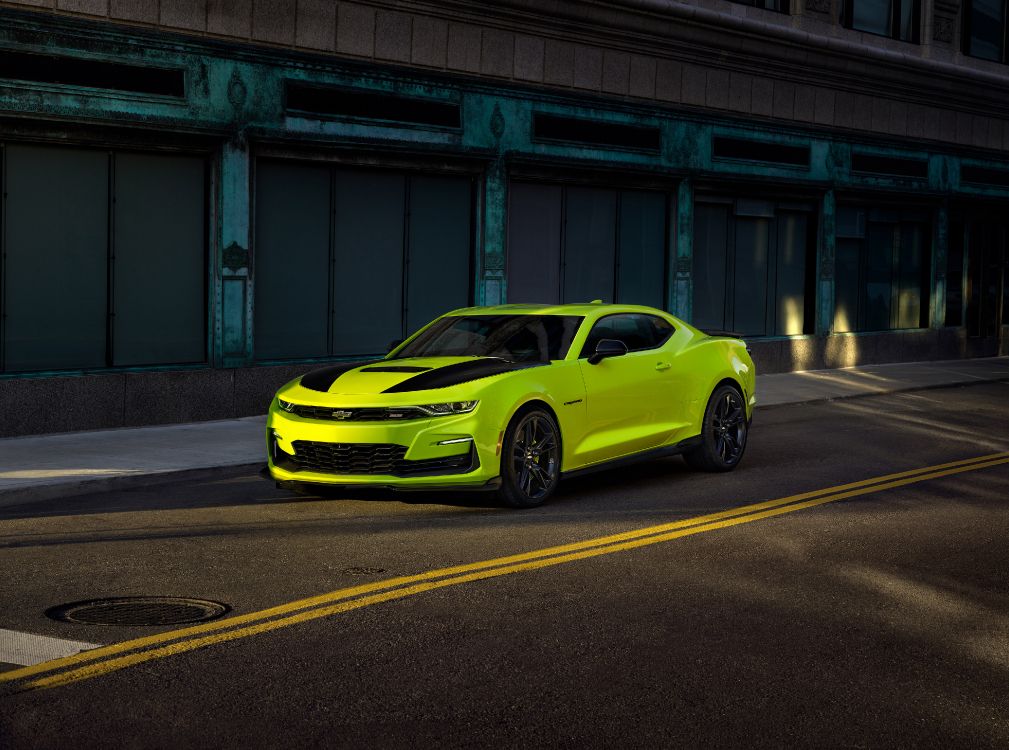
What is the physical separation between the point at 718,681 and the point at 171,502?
6.01 metres

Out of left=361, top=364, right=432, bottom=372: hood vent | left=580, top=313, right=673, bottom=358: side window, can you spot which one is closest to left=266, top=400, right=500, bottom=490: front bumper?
left=361, top=364, right=432, bottom=372: hood vent

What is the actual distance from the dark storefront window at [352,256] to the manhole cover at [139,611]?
34.7ft

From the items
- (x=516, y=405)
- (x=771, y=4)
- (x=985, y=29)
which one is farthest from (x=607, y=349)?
(x=985, y=29)

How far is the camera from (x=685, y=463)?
13000 mm

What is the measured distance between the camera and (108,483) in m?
11.7

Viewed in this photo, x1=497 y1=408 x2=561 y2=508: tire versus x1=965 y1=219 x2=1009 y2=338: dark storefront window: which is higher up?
x1=965 y1=219 x2=1009 y2=338: dark storefront window

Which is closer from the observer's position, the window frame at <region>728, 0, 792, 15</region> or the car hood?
the car hood

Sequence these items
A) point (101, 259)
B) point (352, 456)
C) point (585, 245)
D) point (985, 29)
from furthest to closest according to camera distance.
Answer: point (985, 29), point (585, 245), point (101, 259), point (352, 456)

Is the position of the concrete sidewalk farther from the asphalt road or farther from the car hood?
the car hood

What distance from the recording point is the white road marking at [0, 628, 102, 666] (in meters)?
6.14

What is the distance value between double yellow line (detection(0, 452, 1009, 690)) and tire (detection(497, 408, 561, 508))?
3.62ft

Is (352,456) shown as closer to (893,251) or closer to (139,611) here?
(139,611)

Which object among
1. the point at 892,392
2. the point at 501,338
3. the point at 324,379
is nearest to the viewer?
the point at 324,379

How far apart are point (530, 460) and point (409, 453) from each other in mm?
1026
